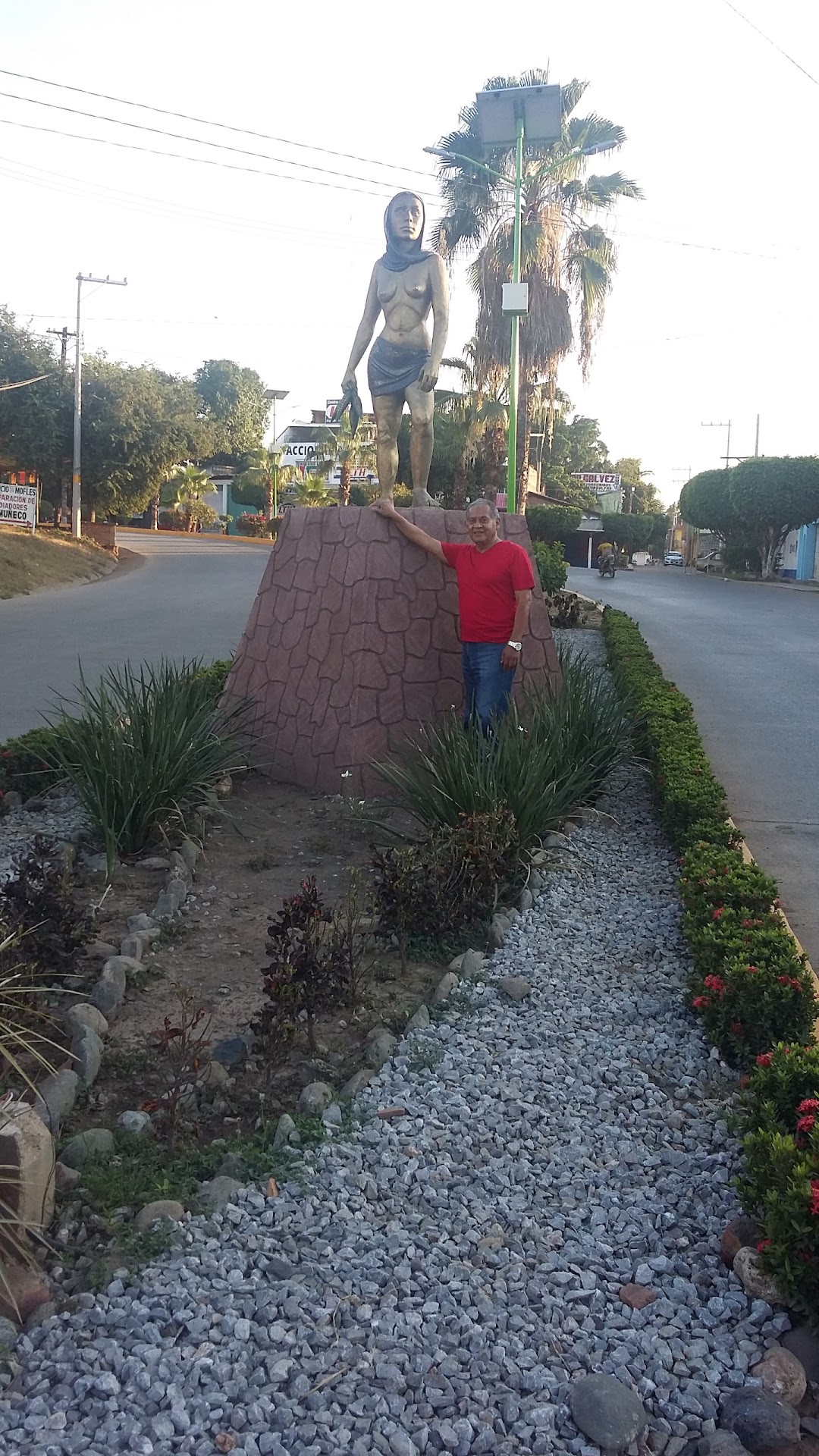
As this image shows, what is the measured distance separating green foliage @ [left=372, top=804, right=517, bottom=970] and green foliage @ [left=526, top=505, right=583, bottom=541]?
129ft

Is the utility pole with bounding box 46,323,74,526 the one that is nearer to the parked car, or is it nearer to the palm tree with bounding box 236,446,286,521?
the palm tree with bounding box 236,446,286,521

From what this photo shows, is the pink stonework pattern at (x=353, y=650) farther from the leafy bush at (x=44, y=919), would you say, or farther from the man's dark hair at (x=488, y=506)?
the leafy bush at (x=44, y=919)

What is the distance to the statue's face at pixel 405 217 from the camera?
7.02m

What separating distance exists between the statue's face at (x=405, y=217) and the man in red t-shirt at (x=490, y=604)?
1982mm

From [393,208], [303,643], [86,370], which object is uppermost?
[86,370]

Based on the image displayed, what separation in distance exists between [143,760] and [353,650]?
151 cm

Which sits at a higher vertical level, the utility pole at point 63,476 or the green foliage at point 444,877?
the utility pole at point 63,476

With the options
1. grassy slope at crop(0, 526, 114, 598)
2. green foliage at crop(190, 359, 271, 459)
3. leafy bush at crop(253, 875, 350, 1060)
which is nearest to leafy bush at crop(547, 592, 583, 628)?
leafy bush at crop(253, 875, 350, 1060)

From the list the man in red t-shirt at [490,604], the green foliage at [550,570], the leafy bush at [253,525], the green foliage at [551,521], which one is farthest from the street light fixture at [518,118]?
the leafy bush at [253,525]

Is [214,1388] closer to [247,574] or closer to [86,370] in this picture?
[247,574]

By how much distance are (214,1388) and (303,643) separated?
16.5 ft

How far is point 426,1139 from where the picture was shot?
295 cm

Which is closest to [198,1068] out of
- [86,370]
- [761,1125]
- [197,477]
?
[761,1125]

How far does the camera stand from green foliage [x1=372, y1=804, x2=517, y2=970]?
13.7 feet
